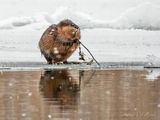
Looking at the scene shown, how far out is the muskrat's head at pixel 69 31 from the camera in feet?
44.4

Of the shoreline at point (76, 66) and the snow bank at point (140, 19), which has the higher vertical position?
the snow bank at point (140, 19)

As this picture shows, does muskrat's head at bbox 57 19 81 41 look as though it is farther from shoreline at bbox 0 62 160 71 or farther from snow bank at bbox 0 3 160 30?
snow bank at bbox 0 3 160 30

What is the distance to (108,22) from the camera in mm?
21594

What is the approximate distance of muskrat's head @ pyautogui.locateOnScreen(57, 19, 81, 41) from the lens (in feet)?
44.4

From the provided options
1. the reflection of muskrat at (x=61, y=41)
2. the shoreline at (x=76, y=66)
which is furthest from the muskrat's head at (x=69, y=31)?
the shoreline at (x=76, y=66)

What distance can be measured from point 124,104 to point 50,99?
1.07m

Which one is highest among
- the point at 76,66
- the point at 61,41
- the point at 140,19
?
the point at 140,19

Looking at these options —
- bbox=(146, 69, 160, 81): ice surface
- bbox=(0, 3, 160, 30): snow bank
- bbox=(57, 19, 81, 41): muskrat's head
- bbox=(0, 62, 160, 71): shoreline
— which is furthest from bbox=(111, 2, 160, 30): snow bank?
bbox=(146, 69, 160, 81): ice surface

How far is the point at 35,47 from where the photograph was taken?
57.2ft

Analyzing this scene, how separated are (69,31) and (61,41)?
251 mm

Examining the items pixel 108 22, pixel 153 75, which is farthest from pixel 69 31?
pixel 108 22

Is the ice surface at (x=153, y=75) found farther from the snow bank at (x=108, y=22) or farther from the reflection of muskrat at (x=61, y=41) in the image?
the snow bank at (x=108, y=22)

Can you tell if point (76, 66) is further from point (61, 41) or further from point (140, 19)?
point (140, 19)

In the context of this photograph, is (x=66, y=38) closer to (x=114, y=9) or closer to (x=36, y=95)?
(x=36, y=95)
